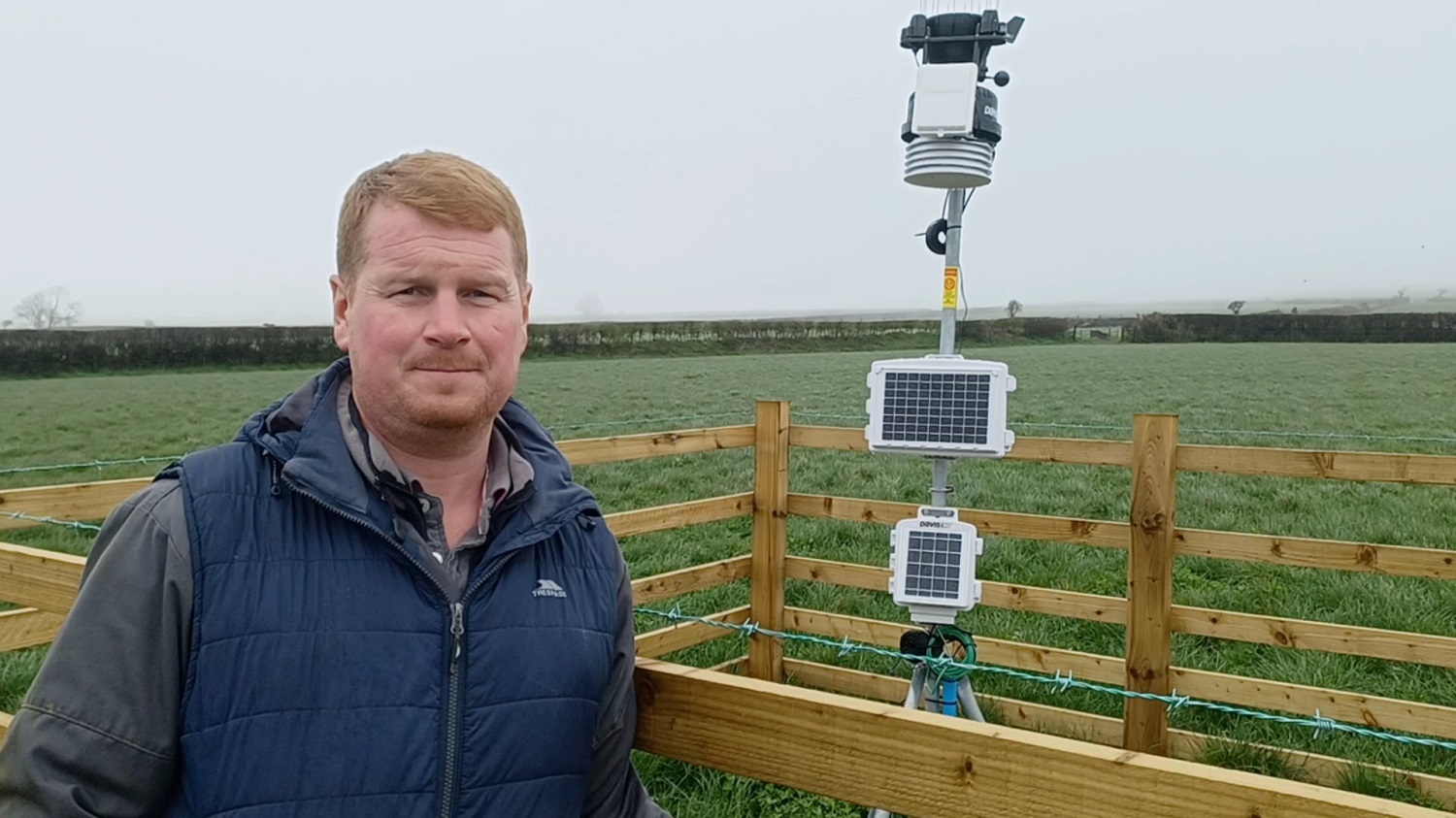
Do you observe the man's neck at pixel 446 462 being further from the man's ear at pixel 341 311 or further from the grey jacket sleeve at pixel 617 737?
the grey jacket sleeve at pixel 617 737

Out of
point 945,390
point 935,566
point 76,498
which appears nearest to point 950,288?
point 945,390

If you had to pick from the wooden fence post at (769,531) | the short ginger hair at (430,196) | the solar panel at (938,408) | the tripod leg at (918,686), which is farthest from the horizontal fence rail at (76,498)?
the short ginger hair at (430,196)

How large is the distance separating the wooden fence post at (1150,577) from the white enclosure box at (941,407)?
2.91 feet

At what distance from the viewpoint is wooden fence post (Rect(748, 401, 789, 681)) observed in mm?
5141

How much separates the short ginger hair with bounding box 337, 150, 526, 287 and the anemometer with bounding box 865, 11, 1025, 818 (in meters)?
1.89

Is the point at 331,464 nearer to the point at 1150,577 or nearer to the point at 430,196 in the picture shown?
the point at 430,196

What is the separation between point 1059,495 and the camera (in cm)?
1019

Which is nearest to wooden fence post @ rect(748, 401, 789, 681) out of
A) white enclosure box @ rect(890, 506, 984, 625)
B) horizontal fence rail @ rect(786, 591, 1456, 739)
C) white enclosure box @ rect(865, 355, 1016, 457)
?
horizontal fence rail @ rect(786, 591, 1456, 739)

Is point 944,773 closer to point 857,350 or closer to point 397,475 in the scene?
point 397,475

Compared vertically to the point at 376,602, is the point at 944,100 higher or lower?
higher

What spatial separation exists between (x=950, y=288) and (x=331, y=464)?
→ 7.81 feet

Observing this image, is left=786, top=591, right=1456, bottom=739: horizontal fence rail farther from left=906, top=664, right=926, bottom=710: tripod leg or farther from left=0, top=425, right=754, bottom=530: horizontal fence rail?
left=0, top=425, right=754, bottom=530: horizontal fence rail

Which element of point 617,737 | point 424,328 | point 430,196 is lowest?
point 617,737

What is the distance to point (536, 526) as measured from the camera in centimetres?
162
